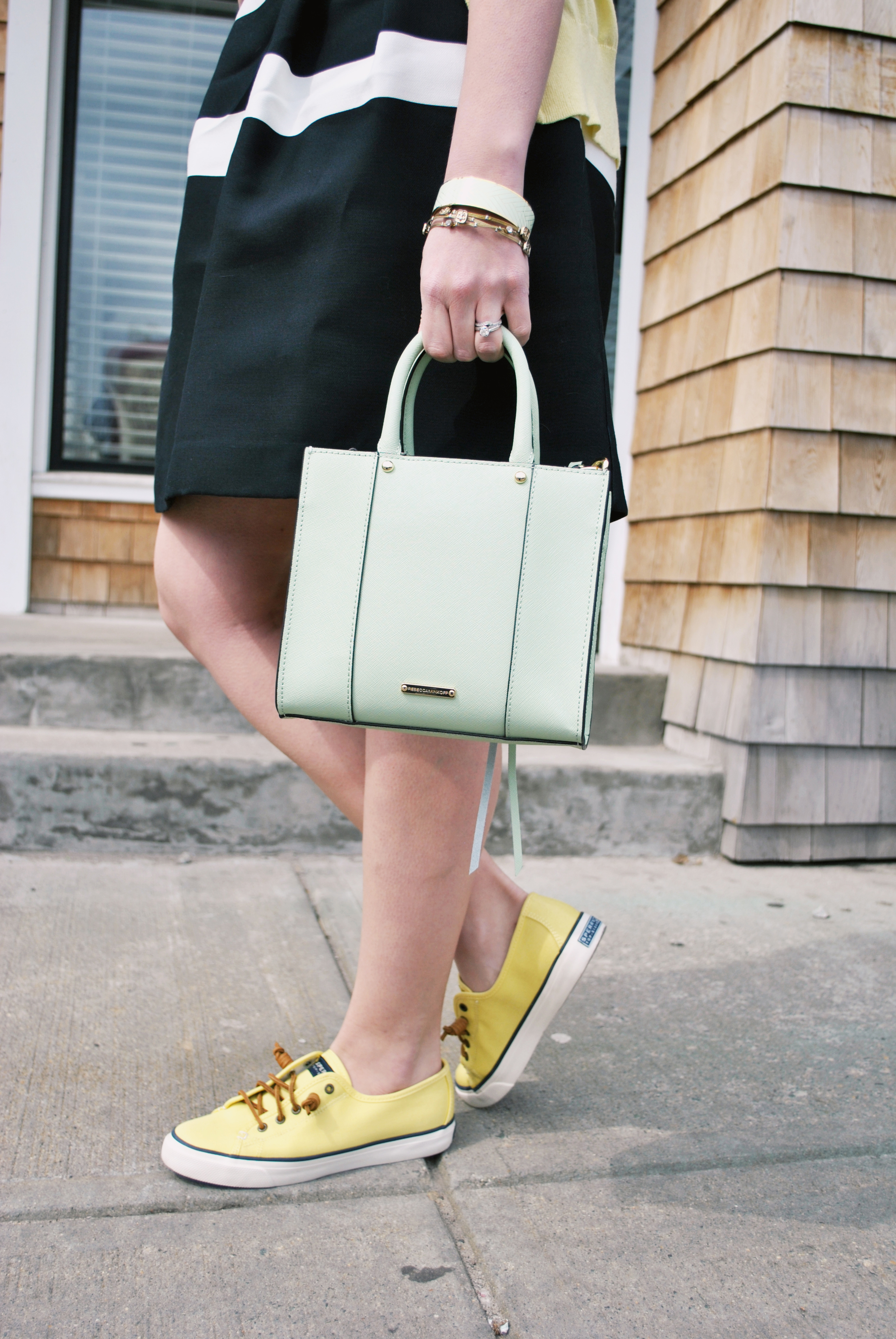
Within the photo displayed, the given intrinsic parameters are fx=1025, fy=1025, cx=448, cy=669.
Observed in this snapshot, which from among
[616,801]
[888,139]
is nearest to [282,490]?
[616,801]

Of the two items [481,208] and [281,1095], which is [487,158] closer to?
[481,208]

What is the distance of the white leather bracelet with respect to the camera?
3.14 feet

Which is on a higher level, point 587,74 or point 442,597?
point 587,74

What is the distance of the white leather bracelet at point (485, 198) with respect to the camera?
958 mm

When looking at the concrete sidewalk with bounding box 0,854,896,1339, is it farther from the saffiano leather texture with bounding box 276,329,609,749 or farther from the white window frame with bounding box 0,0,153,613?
the white window frame with bounding box 0,0,153,613

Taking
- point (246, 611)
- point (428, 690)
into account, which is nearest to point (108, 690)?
point (246, 611)

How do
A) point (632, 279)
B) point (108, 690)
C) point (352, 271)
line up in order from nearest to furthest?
point (352, 271) < point (108, 690) < point (632, 279)

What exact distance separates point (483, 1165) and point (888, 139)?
2.41 m

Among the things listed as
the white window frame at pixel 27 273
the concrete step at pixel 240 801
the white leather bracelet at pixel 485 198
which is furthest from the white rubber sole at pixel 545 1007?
the white window frame at pixel 27 273

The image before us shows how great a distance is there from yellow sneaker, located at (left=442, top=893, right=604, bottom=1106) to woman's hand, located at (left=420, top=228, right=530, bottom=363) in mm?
682

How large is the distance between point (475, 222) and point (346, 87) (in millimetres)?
261

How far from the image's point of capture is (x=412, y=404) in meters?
1.04

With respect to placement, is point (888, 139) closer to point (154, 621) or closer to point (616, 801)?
point (616, 801)

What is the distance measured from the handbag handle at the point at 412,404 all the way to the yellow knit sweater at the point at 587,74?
0.29 m
